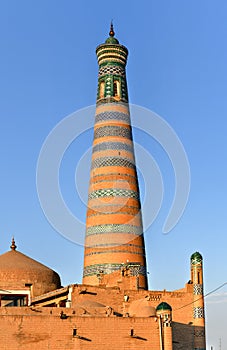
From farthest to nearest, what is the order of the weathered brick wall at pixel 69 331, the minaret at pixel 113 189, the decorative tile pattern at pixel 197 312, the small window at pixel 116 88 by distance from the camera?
the small window at pixel 116 88 → the minaret at pixel 113 189 → the decorative tile pattern at pixel 197 312 → the weathered brick wall at pixel 69 331

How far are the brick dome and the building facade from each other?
0.12 ft

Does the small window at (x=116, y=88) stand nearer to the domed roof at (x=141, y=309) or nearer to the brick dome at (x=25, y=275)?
the brick dome at (x=25, y=275)

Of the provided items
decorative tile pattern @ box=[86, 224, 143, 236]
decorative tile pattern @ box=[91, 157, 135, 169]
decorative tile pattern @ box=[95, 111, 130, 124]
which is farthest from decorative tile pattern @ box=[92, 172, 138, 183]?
decorative tile pattern @ box=[95, 111, 130, 124]

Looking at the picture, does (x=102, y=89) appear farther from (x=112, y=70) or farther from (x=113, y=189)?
(x=113, y=189)

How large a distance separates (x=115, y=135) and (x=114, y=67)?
10.3 feet

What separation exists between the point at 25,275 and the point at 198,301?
20.5ft

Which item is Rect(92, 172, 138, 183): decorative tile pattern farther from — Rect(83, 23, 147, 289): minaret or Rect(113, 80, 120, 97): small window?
Rect(113, 80, 120, 97): small window

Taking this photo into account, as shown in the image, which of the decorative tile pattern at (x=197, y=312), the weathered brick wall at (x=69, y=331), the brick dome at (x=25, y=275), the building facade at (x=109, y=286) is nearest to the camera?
the weathered brick wall at (x=69, y=331)

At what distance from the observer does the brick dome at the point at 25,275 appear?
79.9ft

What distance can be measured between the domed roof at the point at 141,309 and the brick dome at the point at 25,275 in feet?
11.5

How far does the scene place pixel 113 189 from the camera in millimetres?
27453

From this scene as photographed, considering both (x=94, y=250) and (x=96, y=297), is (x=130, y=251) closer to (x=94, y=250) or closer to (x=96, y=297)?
(x=94, y=250)

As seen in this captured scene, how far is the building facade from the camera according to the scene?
20344 millimetres

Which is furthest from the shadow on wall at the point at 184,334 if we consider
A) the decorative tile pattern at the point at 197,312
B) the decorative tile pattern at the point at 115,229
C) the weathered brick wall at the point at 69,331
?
the decorative tile pattern at the point at 115,229
